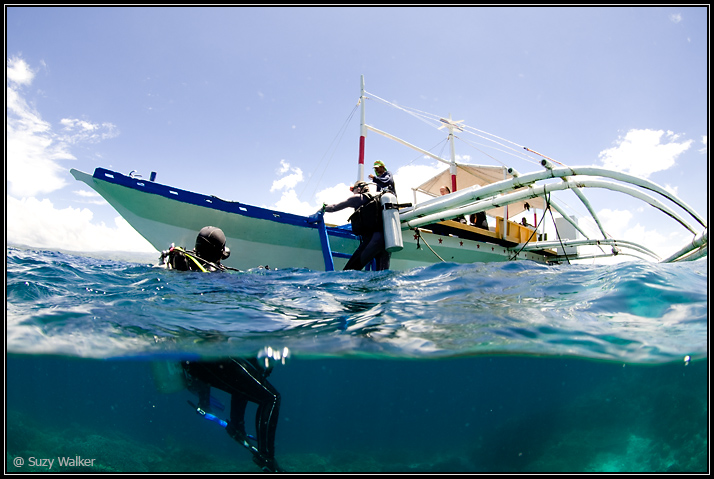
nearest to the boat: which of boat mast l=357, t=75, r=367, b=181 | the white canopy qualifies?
boat mast l=357, t=75, r=367, b=181

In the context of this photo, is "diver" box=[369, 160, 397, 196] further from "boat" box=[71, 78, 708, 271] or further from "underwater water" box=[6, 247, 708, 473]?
"underwater water" box=[6, 247, 708, 473]

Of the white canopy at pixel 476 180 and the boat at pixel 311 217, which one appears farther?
the white canopy at pixel 476 180

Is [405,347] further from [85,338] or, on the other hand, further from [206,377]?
[85,338]

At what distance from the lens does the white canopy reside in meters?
18.6

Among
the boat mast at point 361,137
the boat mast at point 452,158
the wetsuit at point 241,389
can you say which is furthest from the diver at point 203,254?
the boat mast at point 452,158

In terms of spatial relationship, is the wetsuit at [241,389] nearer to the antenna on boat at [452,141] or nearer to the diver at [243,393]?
the diver at [243,393]

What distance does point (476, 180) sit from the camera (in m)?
20.7

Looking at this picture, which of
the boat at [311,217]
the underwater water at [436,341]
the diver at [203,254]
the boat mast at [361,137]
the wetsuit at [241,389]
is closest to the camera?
the wetsuit at [241,389]

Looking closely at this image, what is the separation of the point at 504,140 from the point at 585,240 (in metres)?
5.36

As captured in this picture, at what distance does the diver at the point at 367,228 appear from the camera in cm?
842

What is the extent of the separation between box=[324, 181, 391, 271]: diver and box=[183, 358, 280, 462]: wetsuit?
4.80 metres

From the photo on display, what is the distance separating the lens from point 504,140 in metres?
12.8

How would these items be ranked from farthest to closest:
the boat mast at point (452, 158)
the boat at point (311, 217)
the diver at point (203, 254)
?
the boat mast at point (452, 158)
the boat at point (311, 217)
the diver at point (203, 254)

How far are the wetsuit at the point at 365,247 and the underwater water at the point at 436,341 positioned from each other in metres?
1.47
